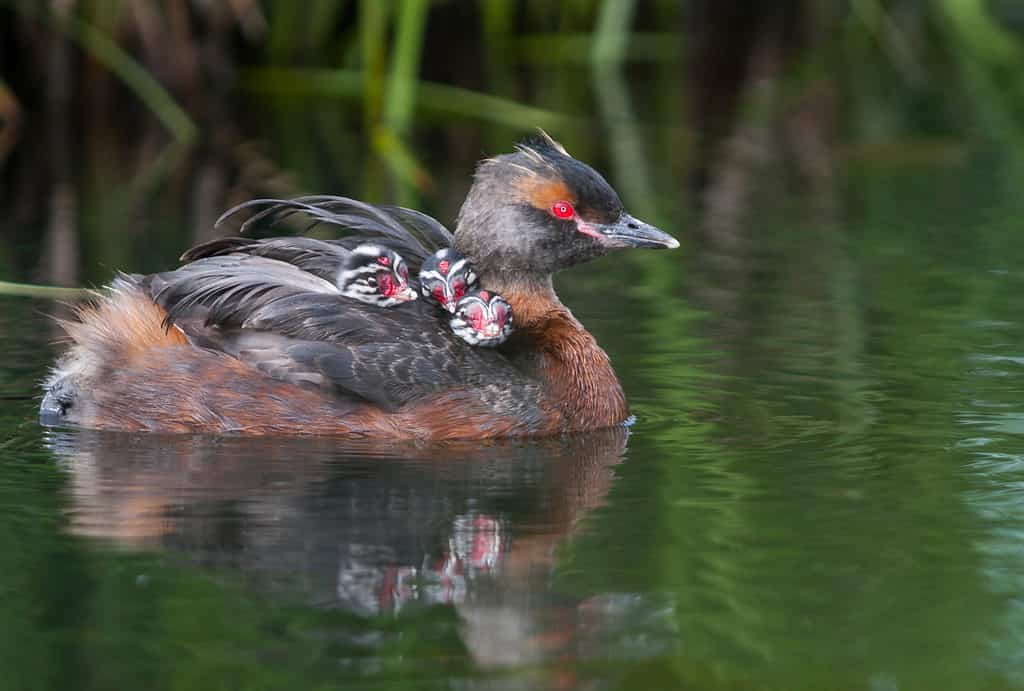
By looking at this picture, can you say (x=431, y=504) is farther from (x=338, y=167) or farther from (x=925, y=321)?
(x=338, y=167)

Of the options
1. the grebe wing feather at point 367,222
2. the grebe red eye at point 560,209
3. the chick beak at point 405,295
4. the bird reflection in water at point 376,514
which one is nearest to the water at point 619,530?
the bird reflection in water at point 376,514

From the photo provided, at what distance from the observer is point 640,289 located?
10.0 m

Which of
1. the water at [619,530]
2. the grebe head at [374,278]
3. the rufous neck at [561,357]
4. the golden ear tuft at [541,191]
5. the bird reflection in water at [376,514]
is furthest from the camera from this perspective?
the golden ear tuft at [541,191]

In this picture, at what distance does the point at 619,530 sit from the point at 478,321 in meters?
1.76

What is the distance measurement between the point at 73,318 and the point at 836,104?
31.1ft

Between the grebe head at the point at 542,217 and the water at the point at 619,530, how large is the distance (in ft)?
2.18

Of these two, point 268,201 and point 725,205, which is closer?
point 268,201

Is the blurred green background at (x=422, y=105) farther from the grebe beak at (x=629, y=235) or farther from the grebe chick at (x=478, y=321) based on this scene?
the grebe beak at (x=629, y=235)

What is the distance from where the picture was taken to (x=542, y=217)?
302 inches

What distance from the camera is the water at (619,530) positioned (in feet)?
15.5

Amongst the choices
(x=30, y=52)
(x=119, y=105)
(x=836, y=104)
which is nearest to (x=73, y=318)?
(x=30, y=52)

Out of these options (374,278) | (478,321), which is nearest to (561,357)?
(478,321)

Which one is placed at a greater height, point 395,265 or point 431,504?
point 395,265

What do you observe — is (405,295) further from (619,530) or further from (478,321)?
(619,530)
